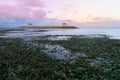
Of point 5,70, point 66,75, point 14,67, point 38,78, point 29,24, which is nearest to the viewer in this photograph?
point 38,78

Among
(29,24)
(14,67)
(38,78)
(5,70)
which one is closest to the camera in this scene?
(38,78)

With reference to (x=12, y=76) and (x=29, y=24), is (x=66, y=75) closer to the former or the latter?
(x=12, y=76)

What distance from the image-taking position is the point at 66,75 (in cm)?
913

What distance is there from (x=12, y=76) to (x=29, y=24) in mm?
173166

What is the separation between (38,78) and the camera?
8500 mm

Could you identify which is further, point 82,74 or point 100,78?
point 82,74

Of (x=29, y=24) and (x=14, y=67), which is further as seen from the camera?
(x=29, y=24)

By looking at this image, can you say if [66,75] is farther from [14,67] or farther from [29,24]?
[29,24]

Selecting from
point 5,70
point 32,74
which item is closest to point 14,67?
point 5,70

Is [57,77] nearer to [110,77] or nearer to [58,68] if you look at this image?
[58,68]

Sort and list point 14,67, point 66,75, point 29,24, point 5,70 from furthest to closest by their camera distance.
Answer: point 29,24, point 14,67, point 5,70, point 66,75

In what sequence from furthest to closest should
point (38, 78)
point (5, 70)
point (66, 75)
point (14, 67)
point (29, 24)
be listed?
point (29, 24), point (14, 67), point (5, 70), point (66, 75), point (38, 78)

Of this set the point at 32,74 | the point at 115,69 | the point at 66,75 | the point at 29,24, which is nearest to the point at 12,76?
the point at 32,74

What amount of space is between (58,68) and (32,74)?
1773 millimetres
